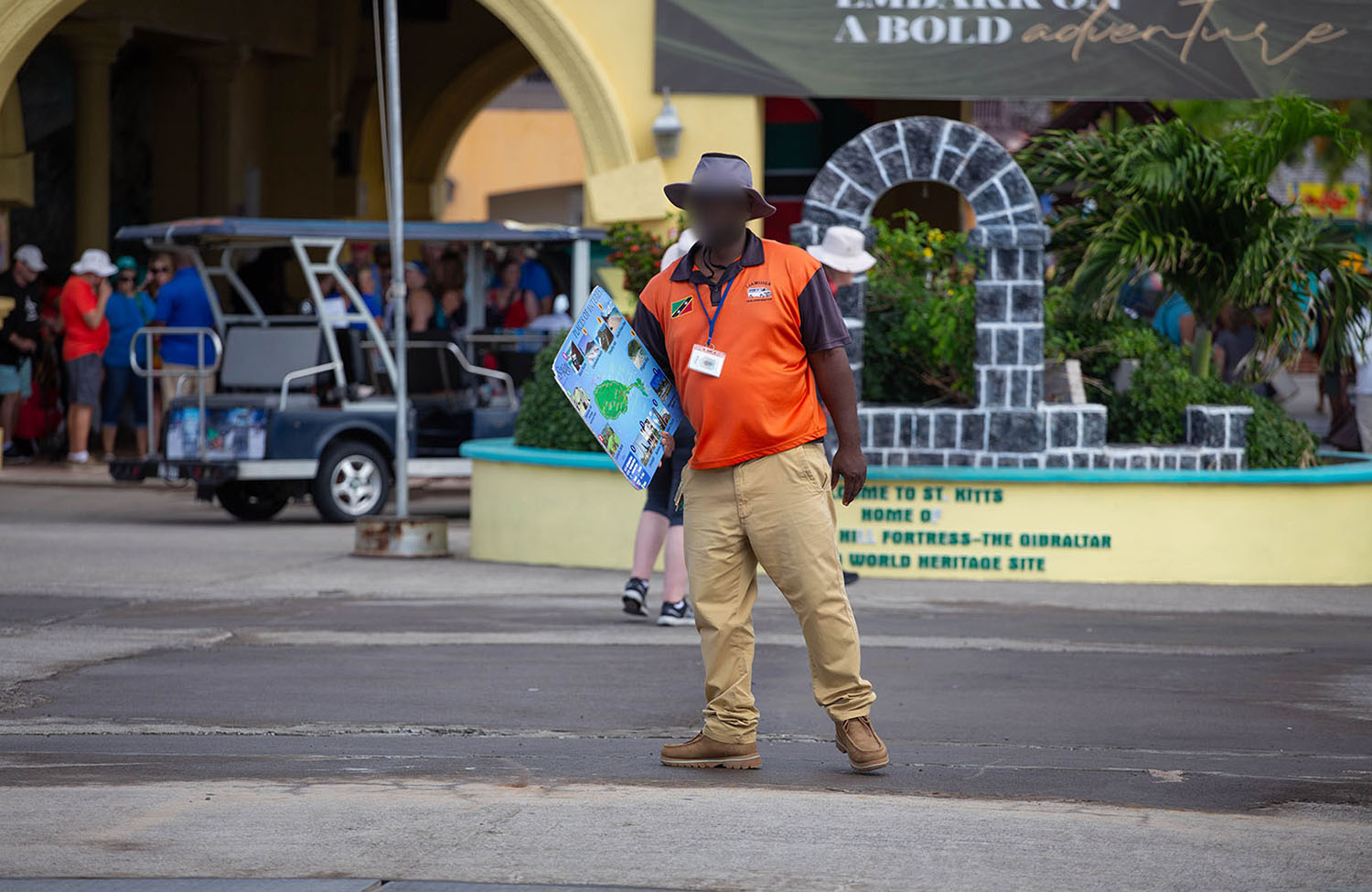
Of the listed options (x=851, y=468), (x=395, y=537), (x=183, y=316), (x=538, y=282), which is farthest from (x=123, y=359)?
(x=851, y=468)

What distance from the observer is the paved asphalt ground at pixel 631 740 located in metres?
4.76

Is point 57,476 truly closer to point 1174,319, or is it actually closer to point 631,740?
point 1174,319

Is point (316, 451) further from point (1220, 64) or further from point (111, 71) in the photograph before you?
point (111, 71)

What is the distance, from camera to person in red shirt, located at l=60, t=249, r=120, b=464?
17.7 metres

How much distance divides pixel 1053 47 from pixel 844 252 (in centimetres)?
588

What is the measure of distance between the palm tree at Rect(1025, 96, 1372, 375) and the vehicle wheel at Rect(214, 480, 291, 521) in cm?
651

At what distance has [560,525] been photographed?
11812mm

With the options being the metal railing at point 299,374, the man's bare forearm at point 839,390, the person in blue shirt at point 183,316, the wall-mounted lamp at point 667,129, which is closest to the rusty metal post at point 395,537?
the metal railing at point 299,374

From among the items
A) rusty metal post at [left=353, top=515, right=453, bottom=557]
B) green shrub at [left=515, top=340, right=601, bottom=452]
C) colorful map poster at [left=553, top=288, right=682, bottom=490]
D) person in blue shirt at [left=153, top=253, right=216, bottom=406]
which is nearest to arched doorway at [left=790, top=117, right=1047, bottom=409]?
green shrub at [left=515, top=340, right=601, bottom=452]

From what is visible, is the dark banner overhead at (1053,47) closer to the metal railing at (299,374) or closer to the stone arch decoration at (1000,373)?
the metal railing at (299,374)

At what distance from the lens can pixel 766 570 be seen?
5.89 meters

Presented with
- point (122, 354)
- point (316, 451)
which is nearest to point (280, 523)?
point (316, 451)

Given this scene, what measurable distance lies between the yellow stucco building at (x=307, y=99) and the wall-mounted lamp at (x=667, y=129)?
9 cm

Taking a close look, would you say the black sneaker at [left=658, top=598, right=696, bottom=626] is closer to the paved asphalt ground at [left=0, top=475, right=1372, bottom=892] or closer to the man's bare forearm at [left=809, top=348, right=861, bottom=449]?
the paved asphalt ground at [left=0, top=475, right=1372, bottom=892]
